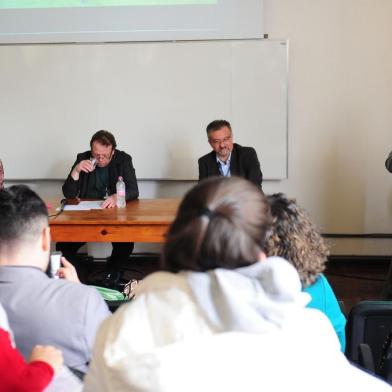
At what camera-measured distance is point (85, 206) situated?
3.43 m

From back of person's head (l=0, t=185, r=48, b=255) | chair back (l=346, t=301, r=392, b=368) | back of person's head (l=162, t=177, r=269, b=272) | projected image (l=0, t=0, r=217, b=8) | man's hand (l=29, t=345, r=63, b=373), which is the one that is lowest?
chair back (l=346, t=301, r=392, b=368)

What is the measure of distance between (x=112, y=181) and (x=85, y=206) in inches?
16.3

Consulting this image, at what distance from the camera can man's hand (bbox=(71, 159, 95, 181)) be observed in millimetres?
3596

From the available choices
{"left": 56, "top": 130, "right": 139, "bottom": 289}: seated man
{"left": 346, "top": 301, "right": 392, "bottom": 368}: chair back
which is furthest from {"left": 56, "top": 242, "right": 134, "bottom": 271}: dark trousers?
{"left": 346, "top": 301, "right": 392, "bottom": 368}: chair back

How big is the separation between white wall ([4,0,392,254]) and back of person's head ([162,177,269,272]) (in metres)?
3.46

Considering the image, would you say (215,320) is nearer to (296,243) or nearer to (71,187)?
(296,243)

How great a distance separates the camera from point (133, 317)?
83cm

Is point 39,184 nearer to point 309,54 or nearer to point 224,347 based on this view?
point 309,54

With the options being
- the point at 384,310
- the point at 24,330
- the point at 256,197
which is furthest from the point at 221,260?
the point at 384,310

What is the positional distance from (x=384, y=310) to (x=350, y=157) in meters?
2.74

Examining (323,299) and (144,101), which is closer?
(323,299)

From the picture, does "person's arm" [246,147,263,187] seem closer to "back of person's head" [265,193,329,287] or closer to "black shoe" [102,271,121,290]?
"black shoe" [102,271,121,290]

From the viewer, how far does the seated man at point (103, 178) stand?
11.9 feet

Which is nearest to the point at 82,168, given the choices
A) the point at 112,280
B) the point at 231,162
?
the point at 112,280
